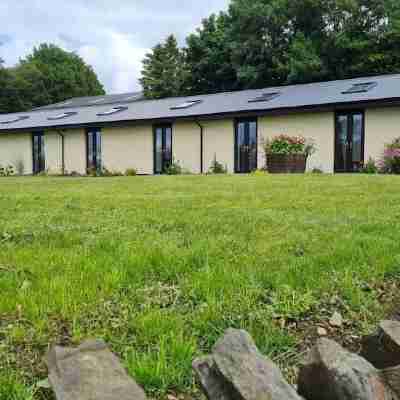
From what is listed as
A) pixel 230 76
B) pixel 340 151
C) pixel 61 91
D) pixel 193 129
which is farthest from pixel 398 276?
pixel 61 91

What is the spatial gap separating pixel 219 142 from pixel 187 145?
4.15ft

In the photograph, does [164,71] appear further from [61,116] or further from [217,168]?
[217,168]

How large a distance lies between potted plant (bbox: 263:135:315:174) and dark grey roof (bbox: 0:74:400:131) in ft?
6.84

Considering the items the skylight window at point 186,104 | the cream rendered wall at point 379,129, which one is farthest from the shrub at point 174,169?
the cream rendered wall at point 379,129

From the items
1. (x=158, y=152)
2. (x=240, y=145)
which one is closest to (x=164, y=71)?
(x=158, y=152)

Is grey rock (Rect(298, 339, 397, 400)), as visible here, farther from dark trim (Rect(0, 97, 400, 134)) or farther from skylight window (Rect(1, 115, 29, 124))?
skylight window (Rect(1, 115, 29, 124))

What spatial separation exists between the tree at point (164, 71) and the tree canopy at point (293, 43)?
171 centimetres

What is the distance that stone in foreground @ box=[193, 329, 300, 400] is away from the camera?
1.00 meters

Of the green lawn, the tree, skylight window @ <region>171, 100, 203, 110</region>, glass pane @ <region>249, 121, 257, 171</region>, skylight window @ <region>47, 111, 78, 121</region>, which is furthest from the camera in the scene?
the tree

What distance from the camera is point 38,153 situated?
19.3 meters

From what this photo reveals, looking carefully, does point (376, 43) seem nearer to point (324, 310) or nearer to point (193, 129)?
point (193, 129)

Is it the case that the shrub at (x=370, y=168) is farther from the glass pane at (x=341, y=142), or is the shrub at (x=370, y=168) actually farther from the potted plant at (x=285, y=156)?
the potted plant at (x=285, y=156)

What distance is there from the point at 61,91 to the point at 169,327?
1739 inches

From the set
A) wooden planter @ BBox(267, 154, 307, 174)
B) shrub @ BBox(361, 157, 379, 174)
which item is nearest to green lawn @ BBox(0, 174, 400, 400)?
A: wooden planter @ BBox(267, 154, 307, 174)
